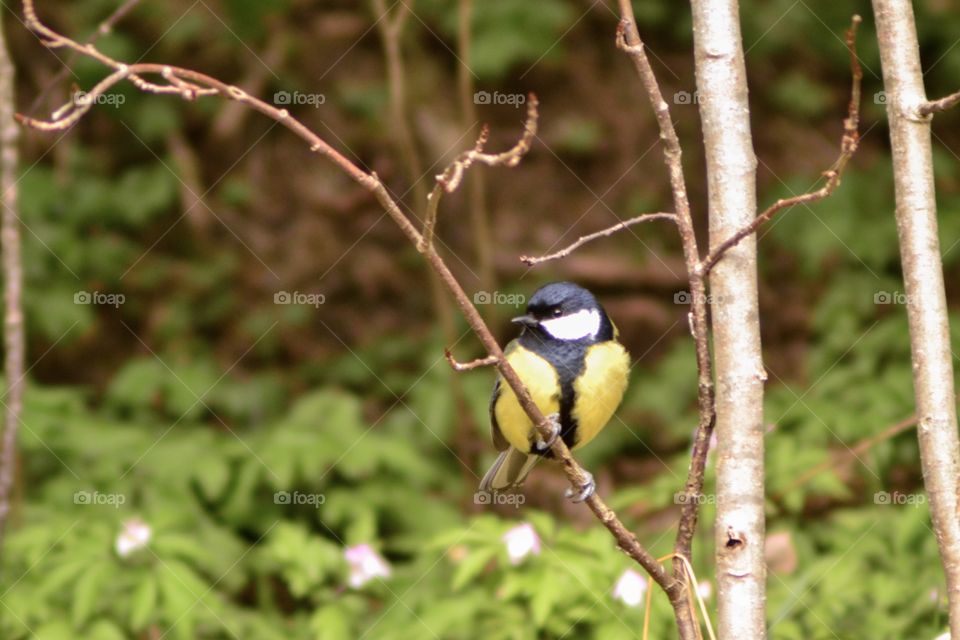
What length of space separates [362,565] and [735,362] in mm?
2134

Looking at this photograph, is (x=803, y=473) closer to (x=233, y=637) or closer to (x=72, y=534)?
(x=233, y=637)

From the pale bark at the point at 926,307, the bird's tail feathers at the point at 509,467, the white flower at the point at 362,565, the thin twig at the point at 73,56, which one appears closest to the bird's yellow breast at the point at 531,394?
the bird's tail feathers at the point at 509,467

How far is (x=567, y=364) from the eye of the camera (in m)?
2.76

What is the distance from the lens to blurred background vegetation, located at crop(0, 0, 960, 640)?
12.2 ft

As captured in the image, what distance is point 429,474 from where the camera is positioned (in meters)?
4.87

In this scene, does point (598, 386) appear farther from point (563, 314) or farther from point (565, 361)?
point (563, 314)

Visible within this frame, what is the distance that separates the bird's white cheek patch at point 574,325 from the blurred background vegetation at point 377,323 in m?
0.88

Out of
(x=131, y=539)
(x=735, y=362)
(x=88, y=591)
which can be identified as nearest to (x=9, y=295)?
(x=131, y=539)

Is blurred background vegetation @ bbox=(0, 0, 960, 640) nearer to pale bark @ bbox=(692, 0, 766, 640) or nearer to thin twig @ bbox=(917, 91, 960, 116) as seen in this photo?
pale bark @ bbox=(692, 0, 766, 640)

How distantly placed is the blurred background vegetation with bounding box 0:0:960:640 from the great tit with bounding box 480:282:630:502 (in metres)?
0.72

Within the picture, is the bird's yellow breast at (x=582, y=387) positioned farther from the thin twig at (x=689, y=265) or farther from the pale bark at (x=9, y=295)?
the pale bark at (x=9, y=295)

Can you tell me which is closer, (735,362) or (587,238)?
(587,238)

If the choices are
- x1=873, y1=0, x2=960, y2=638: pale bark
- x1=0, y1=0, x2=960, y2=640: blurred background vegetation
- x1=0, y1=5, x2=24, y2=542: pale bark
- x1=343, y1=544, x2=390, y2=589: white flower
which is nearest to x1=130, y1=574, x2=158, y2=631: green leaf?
x1=0, y1=0, x2=960, y2=640: blurred background vegetation

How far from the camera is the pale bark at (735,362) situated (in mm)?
1979
